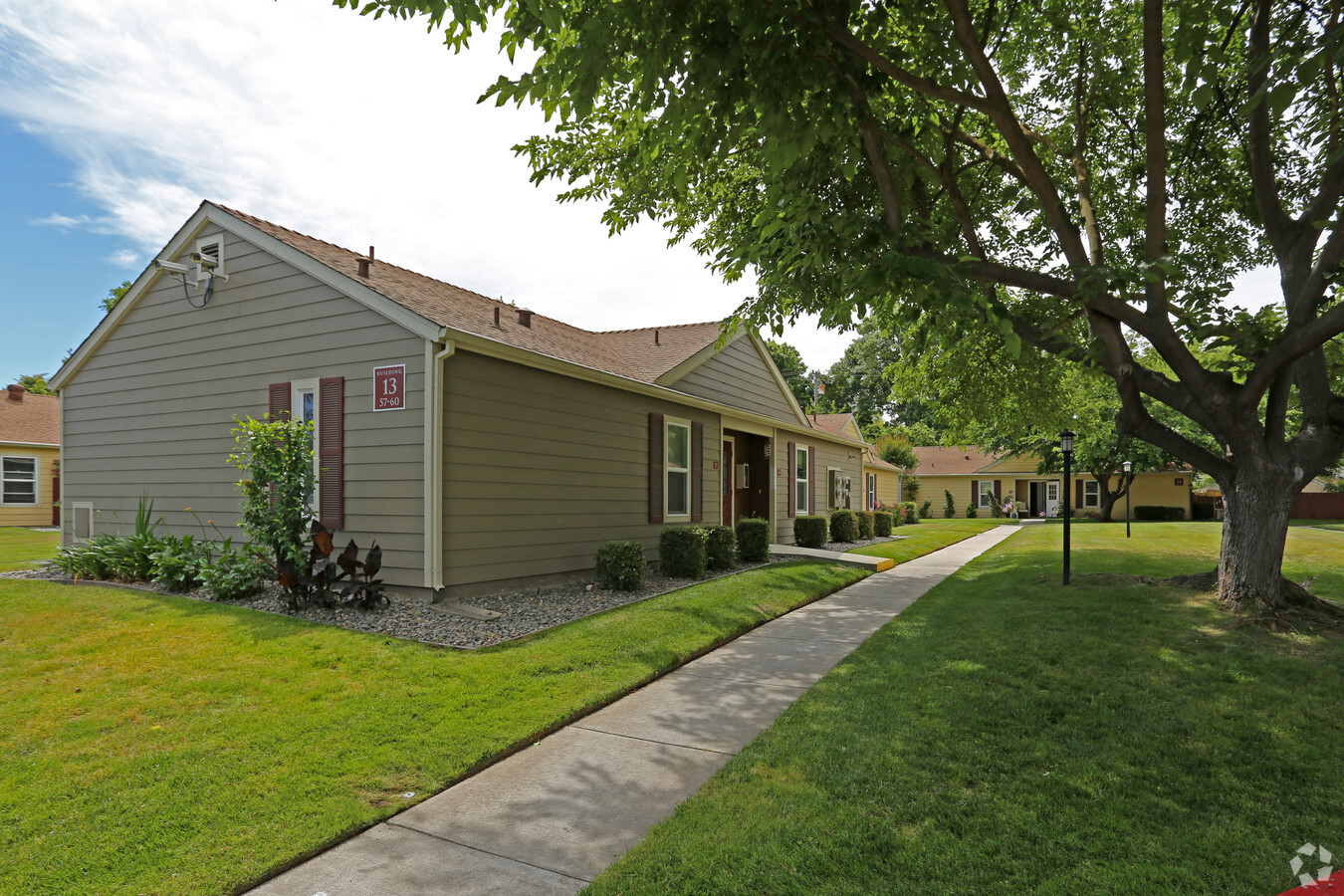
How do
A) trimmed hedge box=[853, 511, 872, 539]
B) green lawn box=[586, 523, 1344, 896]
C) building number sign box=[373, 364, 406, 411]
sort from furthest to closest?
trimmed hedge box=[853, 511, 872, 539] → building number sign box=[373, 364, 406, 411] → green lawn box=[586, 523, 1344, 896]

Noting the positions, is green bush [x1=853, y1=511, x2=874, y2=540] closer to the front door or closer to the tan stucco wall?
the front door

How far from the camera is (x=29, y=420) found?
22406 millimetres

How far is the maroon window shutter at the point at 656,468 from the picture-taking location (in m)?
12.0

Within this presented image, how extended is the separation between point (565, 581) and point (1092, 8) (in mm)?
9366

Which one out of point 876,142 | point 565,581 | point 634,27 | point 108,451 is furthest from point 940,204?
point 108,451

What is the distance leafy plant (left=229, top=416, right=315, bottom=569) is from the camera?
7809 millimetres

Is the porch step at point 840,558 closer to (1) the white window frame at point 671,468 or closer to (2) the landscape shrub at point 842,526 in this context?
(1) the white window frame at point 671,468

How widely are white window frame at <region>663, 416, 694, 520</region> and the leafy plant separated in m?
5.84

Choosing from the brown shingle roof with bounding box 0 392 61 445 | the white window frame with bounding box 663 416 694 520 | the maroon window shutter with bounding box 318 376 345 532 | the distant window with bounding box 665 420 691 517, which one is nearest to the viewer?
the maroon window shutter with bounding box 318 376 345 532

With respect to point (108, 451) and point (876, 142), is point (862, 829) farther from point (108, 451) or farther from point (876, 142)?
point (108, 451)

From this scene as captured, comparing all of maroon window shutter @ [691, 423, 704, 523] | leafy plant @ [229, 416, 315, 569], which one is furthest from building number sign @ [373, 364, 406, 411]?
maroon window shutter @ [691, 423, 704, 523]

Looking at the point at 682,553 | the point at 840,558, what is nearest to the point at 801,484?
the point at 840,558

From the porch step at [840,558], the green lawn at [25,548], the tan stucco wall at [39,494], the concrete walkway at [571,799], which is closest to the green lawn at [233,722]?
the concrete walkway at [571,799]

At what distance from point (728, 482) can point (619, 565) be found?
620 cm
